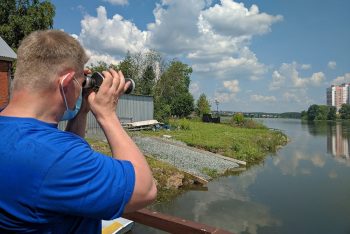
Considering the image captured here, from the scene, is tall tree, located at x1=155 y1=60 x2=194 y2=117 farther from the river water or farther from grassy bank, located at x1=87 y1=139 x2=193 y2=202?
grassy bank, located at x1=87 y1=139 x2=193 y2=202

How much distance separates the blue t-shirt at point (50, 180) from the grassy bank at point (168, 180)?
11576 millimetres

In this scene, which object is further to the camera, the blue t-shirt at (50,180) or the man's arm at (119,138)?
the man's arm at (119,138)

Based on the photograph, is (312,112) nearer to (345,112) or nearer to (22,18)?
(345,112)

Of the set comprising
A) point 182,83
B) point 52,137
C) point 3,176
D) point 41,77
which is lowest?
point 3,176

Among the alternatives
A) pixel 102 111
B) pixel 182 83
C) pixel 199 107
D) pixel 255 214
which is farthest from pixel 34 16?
pixel 199 107

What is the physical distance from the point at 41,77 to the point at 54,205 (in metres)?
0.50

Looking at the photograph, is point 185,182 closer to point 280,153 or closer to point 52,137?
point 52,137

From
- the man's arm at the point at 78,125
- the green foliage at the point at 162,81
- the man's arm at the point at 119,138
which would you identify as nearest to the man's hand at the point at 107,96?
the man's arm at the point at 119,138

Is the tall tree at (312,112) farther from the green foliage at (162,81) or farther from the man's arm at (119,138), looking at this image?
the man's arm at (119,138)

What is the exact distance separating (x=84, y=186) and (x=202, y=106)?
70.3 meters

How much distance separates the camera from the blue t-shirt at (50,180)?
1.26 metres

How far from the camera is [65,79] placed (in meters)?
1.45

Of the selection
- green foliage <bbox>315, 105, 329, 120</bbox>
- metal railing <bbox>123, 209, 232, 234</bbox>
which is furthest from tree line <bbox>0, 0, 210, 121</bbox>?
green foliage <bbox>315, 105, 329, 120</bbox>

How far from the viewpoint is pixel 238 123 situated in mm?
53281
